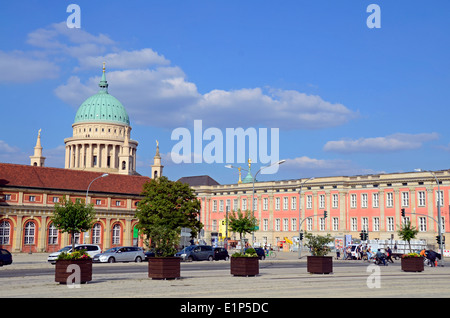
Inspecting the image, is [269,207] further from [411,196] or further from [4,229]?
[4,229]

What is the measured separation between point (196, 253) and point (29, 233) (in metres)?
31.7

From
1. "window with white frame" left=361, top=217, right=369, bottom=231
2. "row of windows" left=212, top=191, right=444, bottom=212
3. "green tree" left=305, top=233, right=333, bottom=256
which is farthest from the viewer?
"window with white frame" left=361, top=217, right=369, bottom=231

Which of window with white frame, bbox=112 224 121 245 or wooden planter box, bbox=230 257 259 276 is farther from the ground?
window with white frame, bbox=112 224 121 245

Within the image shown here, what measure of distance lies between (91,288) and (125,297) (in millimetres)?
3533

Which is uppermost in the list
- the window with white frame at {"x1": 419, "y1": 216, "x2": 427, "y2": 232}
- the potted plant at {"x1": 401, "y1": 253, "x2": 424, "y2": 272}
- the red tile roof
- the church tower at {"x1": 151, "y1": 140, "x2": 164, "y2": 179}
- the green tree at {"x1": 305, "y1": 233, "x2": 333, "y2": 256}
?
the church tower at {"x1": 151, "y1": 140, "x2": 164, "y2": 179}

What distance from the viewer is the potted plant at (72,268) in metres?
22.0

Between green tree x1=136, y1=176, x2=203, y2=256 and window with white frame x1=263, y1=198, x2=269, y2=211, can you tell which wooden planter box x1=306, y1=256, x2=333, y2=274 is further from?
window with white frame x1=263, y1=198, x2=269, y2=211

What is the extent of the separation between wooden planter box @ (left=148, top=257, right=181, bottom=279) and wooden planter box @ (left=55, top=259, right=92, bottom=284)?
3064 mm

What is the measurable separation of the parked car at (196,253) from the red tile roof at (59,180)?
32734 millimetres

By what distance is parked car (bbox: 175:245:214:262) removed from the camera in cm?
5194

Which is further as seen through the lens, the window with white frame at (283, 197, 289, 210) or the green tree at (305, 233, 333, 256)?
the window with white frame at (283, 197, 289, 210)

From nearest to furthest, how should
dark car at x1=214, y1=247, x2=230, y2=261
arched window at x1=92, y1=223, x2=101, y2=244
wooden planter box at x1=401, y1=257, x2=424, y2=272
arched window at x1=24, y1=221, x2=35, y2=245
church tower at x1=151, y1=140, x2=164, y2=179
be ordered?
wooden planter box at x1=401, y1=257, x2=424, y2=272 < dark car at x1=214, y1=247, x2=230, y2=261 < arched window at x1=24, y1=221, x2=35, y2=245 < arched window at x1=92, y1=223, x2=101, y2=244 < church tower at x1=151, y1=140, x2=164, y2=179

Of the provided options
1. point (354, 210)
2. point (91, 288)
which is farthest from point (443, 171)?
point (91, 288)

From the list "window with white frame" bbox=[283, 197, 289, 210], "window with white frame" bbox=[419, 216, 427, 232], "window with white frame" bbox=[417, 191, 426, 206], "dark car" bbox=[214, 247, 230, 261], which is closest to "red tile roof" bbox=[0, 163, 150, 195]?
"window with white frame" bbox=[283, 197, 289, 210]
